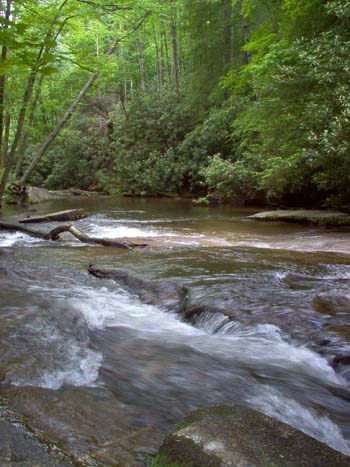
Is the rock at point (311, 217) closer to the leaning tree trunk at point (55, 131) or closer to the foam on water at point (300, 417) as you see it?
the leaning tree trunk at point (55, 131)

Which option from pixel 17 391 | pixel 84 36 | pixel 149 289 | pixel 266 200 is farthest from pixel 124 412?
pixel 84 36

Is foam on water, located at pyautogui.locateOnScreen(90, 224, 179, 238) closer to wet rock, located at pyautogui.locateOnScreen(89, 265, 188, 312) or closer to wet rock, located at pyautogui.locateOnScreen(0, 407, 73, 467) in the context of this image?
wet rock, located at pyautogui.locateOnScreen(89, 265, 188, 312)

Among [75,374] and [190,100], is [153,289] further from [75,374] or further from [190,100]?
[190,100]

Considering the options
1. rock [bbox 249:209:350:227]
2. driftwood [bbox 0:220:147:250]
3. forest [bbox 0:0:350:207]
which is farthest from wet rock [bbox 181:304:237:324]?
rock [bbox 249:209:350:227]

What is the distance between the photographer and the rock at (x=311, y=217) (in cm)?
1047

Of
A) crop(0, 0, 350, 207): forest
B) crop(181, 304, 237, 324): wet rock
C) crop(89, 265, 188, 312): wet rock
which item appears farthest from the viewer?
crop(0, 0, 350, 207): forest

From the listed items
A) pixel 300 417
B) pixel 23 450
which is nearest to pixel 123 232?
pixel 300 417

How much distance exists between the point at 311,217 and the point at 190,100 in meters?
13.9

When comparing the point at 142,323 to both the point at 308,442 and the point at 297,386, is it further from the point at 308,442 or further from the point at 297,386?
the point at 308,442

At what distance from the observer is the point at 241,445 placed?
1969 mm

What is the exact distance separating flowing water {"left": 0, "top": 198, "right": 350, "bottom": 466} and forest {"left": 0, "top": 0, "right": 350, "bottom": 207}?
8.93ft

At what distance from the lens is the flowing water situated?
258 cm

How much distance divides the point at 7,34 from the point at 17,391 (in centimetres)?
315

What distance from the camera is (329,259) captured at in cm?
679
